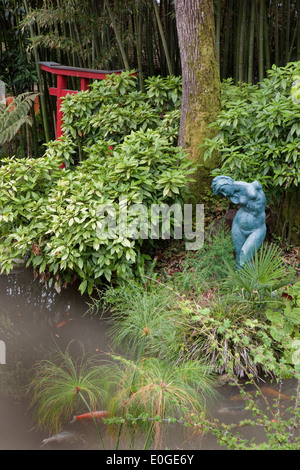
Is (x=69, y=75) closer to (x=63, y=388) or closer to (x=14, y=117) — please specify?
(x=14, y=117)

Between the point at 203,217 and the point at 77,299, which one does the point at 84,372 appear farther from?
the point at 203,217

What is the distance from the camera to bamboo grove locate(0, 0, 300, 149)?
586cm

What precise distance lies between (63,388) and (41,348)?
690mm

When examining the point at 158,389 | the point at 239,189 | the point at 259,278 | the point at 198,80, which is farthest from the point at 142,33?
the point at 158,389

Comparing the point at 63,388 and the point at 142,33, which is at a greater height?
the point at 142,33

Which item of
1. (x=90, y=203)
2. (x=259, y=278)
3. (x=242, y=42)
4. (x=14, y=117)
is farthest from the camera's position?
(x=14, y=117)

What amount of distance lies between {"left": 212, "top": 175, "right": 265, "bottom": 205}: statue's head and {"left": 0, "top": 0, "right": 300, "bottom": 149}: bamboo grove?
2.51m

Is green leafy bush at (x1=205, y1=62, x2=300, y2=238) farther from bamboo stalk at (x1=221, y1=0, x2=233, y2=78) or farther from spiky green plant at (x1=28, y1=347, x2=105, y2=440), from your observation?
spiky green plant at (x1=28, y1=347, x2=105, y2=440)

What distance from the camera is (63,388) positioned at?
10.3 ft

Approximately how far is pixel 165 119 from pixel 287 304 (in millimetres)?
2549

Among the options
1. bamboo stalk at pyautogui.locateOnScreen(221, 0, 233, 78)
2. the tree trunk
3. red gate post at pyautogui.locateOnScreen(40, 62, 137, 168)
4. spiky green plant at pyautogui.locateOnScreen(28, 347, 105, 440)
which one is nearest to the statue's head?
the tree trunk

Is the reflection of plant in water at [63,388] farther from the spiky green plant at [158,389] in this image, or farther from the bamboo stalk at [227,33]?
the bamboo stalk at [227,33]

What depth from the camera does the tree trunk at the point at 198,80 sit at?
4676 millimetres

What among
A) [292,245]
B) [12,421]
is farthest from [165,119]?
[12,421]
